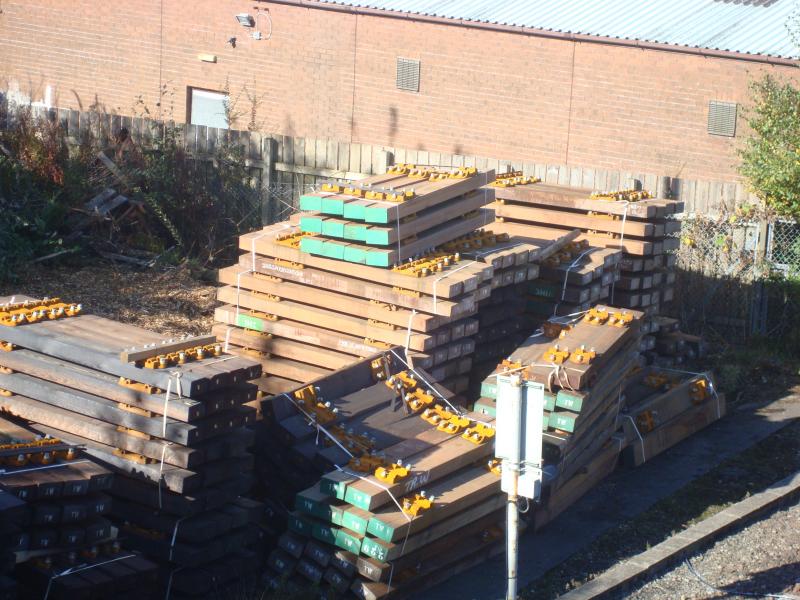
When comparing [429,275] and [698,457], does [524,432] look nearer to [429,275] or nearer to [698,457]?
[429,275]

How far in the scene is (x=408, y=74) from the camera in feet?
73.2

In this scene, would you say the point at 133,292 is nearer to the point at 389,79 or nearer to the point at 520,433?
the point at 520,433

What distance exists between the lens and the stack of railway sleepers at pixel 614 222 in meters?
12.7

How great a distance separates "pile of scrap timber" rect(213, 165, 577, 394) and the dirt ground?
219 centimetres

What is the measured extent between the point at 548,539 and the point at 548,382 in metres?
1.34

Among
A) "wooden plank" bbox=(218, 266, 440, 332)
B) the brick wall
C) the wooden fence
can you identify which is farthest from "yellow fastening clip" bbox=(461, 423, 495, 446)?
the brick wall

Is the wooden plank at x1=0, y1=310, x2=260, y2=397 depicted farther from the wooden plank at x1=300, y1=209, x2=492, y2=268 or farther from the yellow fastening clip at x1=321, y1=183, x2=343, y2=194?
the yellow fastening clip at x1=321, y1=183, x2=343, y2=194

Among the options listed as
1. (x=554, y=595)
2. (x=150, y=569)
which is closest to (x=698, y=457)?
(x=554, y=595)

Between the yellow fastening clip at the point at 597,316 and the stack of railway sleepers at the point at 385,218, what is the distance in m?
1.47

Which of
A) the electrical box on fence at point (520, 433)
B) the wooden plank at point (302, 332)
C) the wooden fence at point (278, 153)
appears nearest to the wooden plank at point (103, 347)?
the electrical box on fence at point (520, 433)

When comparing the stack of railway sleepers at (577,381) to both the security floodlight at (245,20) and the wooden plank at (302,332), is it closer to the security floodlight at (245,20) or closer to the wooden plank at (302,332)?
the wooden plank at (302,332)

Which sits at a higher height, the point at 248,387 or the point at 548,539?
the point at 248,387

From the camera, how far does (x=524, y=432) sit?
7.26m

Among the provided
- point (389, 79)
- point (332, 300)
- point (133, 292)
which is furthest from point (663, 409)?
point (389, 79)
